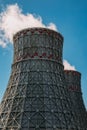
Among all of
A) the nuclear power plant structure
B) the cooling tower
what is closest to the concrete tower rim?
the nuclear power plant structure

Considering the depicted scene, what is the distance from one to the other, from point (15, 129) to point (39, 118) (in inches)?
153

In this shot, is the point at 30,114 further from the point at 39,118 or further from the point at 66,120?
the point at 66,120

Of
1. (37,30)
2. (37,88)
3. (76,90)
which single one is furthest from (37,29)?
(76,90)

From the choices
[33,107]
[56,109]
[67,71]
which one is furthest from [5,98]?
[67,71]

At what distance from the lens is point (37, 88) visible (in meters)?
43.9

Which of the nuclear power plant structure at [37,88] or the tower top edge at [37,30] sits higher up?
the tower top edge at [37,30]

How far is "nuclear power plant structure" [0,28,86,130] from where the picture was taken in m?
41.4

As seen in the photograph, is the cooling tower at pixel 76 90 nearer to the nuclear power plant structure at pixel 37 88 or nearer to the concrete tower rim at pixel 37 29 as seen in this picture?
the nuclear power plant structure at pixel 37 88

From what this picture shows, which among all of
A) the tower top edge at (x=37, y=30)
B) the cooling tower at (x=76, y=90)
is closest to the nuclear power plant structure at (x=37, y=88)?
the tower top edge at (x=37, y=30)

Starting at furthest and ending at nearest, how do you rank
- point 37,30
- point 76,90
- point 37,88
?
point 76,90 < point 37,30 < point 37,88

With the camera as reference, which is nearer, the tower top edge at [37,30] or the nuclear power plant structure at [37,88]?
the nuclear power plant structure at [37,88]

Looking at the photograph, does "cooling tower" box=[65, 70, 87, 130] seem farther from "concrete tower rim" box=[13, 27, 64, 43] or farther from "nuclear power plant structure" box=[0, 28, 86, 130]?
"concrete tower rim" box=[13, 27, 64, 43]

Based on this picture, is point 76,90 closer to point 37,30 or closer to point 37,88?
point 37,30

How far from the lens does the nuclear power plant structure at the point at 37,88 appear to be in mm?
41438
